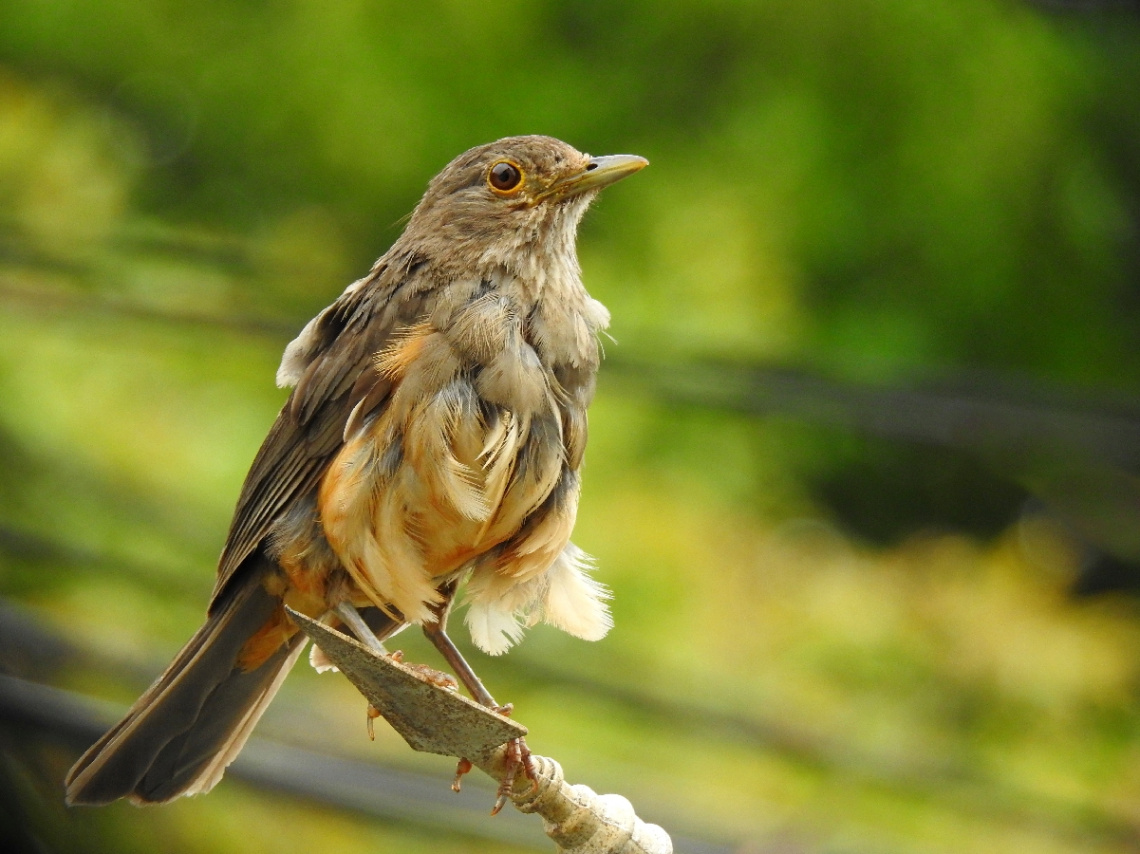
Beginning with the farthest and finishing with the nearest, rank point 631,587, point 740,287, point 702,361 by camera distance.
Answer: point 740,287
point 631,587
point 702,361

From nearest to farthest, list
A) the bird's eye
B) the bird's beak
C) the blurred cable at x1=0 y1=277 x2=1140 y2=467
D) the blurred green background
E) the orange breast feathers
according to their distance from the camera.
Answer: the orange breast feathers
the bird's beak
the bird's eye
the blurred cable at x1=0 y1=277 x2=1140 y2=467
the blurred green background

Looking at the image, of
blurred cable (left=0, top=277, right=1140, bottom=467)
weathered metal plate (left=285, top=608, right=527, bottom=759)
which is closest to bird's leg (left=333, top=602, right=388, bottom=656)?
Answer: weathered metal plate (left=285, top=608, right=527, bottom=759)

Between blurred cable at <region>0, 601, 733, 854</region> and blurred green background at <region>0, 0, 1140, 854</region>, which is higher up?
blurred green background at <region>0, 0, 1140, 854</region>

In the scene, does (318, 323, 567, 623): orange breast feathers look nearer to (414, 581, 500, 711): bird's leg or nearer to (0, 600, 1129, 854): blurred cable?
(414, 581, 500, 711): bird's leg

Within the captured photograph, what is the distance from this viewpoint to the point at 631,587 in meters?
6.76

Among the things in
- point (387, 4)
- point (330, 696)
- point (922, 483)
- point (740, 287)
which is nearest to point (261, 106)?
point (387, 4)

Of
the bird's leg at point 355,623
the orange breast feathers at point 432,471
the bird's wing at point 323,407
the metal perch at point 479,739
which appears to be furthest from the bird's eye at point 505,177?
the metal perch at point 479,739

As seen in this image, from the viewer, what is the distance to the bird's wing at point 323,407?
3266 millimetres

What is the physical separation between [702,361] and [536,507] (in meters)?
2.81

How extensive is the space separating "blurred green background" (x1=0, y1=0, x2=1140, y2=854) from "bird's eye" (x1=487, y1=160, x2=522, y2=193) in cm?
198

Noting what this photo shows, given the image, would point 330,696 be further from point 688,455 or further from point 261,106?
point 261,106

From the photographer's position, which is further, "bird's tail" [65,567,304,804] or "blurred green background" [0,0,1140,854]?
"blurred green background" [0,0,1140,854]

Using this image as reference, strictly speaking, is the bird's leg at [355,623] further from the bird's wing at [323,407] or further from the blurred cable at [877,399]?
the blurred cable at [877,399]

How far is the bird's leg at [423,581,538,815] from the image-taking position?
8.15ft
